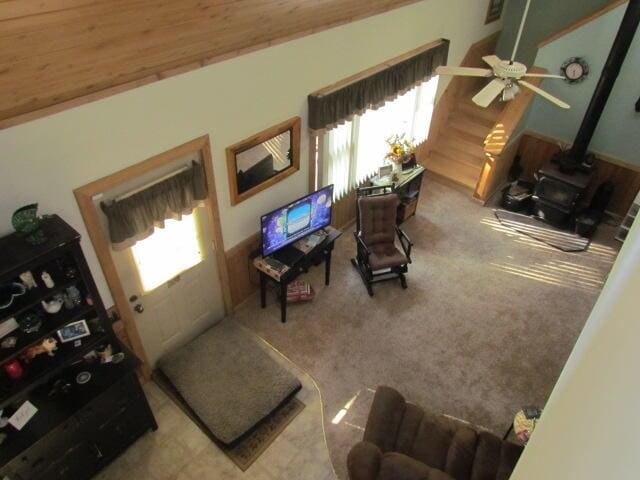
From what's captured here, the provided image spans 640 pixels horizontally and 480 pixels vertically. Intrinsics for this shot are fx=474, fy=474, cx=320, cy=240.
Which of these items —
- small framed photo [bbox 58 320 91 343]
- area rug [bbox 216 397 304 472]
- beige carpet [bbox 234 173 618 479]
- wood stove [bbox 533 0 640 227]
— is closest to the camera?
small framed photo [bbox 58 320 91 343]

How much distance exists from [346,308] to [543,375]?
220 centimetres

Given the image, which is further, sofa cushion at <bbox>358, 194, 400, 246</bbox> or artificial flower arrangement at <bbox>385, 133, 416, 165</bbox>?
artificial flower arrangement at <bbox>385, 133, 416, 165</bbox>

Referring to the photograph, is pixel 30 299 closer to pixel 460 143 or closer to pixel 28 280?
pixel 28 280

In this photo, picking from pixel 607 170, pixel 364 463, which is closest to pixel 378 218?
pixel 364 463

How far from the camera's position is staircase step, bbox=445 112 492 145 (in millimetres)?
7410

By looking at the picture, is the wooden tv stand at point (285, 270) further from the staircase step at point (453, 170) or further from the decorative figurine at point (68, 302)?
the staircase step at point (453, 170)

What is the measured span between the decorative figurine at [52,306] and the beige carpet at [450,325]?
230 centimetres

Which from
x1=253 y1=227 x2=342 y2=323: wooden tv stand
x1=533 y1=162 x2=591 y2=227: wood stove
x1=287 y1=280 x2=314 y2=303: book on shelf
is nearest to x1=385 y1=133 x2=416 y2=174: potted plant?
x1=253 y1=227 x2=342 y2=323: wooden tv stand

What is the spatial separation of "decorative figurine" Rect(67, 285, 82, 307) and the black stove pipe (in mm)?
6207

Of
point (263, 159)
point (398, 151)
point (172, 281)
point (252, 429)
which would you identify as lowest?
point (252, 429)

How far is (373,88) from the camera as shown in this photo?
534 centimetres

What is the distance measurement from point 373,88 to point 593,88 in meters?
3.50

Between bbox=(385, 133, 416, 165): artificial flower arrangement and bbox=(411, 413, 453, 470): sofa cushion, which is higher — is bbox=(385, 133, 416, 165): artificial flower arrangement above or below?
above

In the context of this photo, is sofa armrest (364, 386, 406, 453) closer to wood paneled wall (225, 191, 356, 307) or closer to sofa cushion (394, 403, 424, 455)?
sofa cushion (394, 403, 424, 455)
